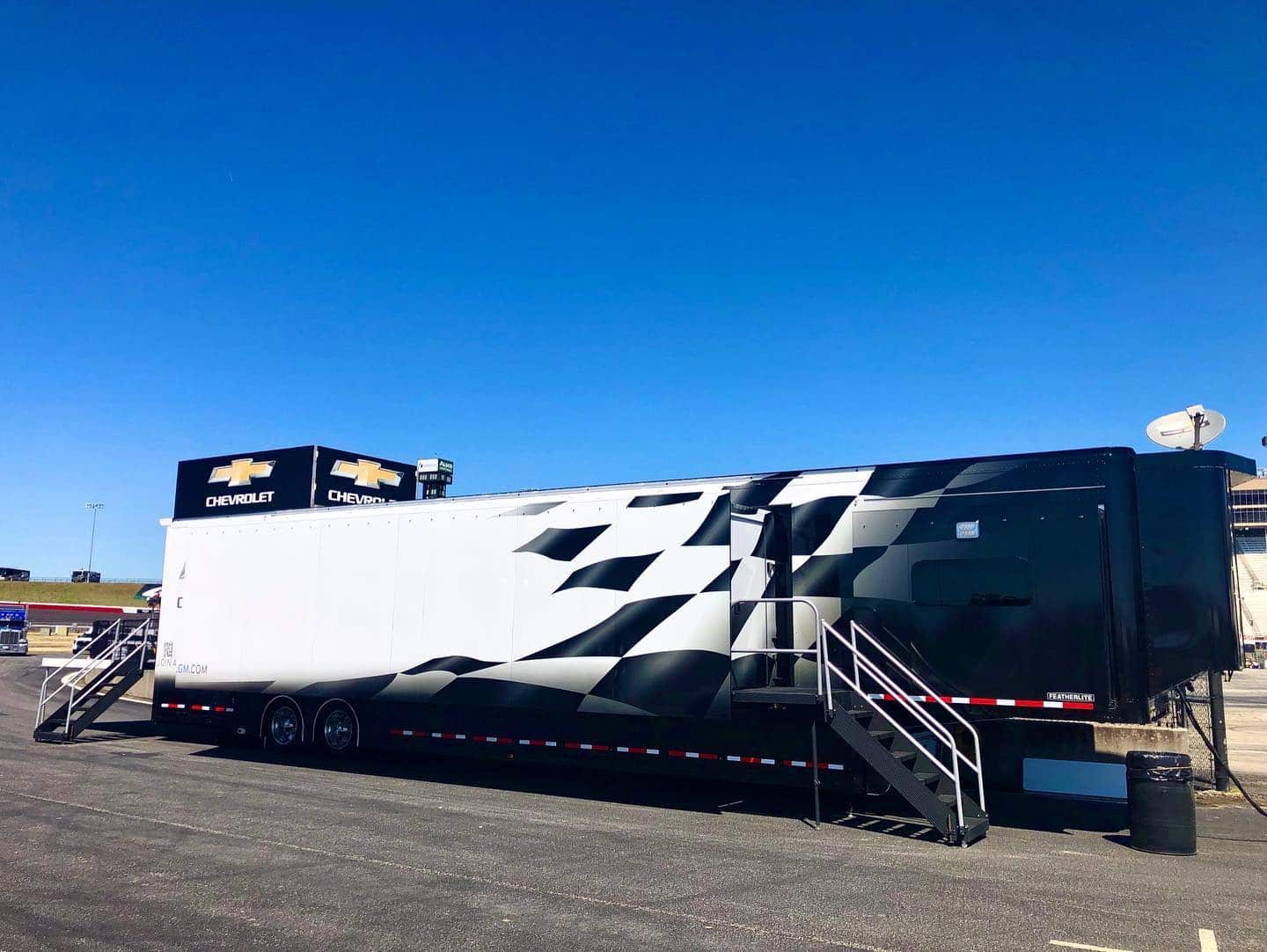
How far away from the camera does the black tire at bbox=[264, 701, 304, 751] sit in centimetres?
1516

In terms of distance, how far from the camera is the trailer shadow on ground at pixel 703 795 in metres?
11.2

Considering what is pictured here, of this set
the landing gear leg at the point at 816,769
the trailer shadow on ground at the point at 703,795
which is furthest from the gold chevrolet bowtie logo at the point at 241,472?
the landing gear leg at the point at 816,769

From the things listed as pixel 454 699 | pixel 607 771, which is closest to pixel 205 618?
pixel 454 699

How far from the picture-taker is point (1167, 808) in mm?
9641

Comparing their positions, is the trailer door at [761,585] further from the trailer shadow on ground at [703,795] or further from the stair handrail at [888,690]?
the trailer shadow on ground at [703,795]

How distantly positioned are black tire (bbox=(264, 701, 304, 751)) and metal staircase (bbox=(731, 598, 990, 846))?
7.60 meters

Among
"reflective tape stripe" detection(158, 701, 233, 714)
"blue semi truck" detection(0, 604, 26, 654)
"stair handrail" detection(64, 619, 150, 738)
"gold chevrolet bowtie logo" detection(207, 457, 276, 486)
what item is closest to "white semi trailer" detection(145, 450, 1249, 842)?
"reflective tape stripe" detection(158, 701, 233, 714)

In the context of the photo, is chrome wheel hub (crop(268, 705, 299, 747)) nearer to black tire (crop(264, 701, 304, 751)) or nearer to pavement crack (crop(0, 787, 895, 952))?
black tire (crop(264, 701, 304, 751))

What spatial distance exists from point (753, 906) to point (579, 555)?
19.9ft

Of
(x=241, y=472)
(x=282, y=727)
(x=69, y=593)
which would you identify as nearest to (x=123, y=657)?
(x=282, y=727)

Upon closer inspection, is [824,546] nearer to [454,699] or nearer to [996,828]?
[996,828]

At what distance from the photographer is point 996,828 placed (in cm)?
1079

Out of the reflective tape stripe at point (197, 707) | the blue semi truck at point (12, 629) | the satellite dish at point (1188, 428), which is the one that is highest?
the satellite dish at point (1188, 428)

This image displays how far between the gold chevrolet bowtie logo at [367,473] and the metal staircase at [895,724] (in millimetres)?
17894
